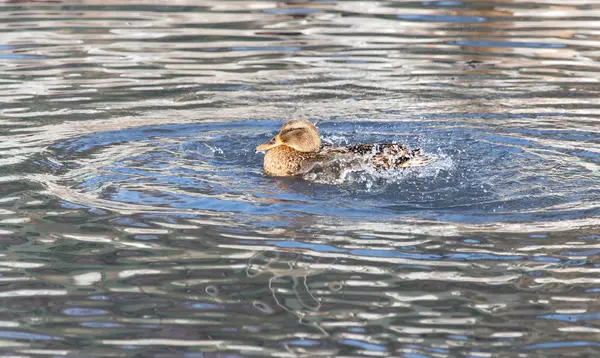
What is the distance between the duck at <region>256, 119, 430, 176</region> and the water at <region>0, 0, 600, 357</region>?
16 cm

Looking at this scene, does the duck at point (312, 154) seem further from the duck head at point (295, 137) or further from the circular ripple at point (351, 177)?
the circular ripple at point (351, 177)

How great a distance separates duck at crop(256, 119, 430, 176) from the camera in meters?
8.88

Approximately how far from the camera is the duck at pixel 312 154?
29.1 ft

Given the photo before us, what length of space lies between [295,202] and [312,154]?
1.50 metres

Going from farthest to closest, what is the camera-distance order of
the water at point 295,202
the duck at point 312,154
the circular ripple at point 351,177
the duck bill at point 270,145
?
the duck bill at point 270,145
the duck at point 312,154
the circular ripple at point 351,177
the water at point 295,202

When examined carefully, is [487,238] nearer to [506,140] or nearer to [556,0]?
[506,140]

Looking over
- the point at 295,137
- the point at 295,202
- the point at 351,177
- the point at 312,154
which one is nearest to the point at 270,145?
the point at 295,137

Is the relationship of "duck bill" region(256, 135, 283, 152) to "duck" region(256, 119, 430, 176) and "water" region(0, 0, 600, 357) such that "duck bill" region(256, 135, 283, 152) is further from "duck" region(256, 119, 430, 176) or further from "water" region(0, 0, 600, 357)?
"water" region(0, 0, 600, 357)

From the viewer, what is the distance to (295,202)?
795 cm

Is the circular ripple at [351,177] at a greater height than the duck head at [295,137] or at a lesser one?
lesser

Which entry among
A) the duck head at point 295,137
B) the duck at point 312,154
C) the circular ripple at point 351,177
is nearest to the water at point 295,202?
the circular ripple at point 351,177

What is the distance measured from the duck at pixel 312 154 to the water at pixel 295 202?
0.16 m

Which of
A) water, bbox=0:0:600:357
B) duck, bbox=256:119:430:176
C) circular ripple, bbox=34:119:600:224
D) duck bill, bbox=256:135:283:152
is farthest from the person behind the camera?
duck bill, bbox=256:135:283:152

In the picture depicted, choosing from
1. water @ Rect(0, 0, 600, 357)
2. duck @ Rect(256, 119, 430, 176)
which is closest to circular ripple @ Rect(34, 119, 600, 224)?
water @ Rect(0, 0, 600, 357)
